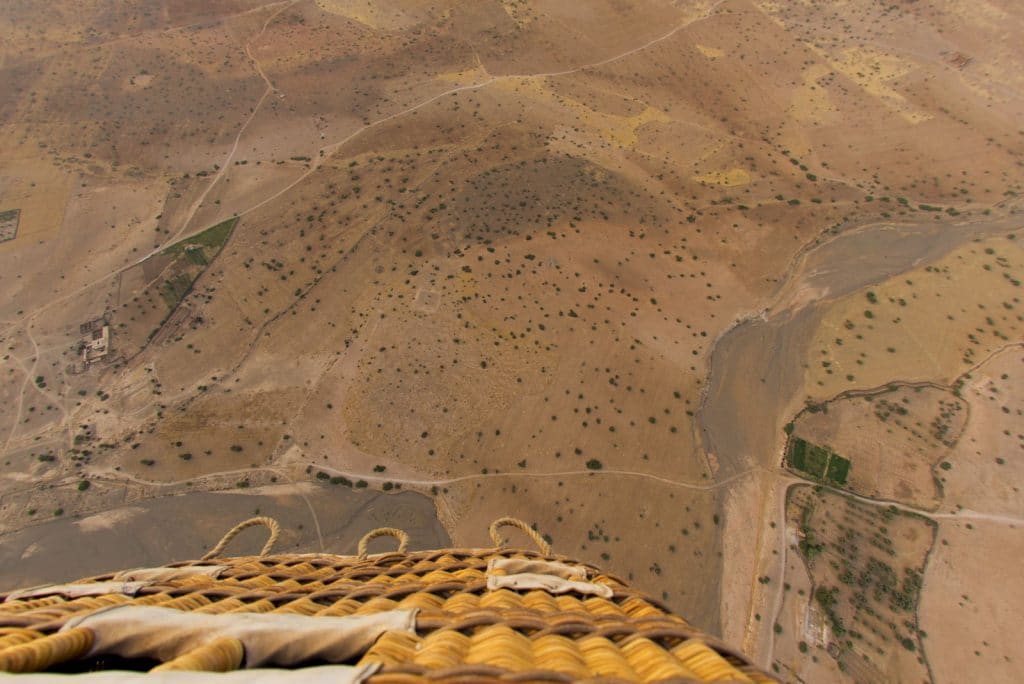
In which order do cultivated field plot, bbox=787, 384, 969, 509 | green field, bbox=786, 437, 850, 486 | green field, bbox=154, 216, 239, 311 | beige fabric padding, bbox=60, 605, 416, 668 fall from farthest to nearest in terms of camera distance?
green field, bbox=154, 216, 239, 311 < green field, bbox=786, 437, 850, 486 < cultivated field plot, bbox=787, 384, 969, 509 < beige fabric padding, bbox=60, 605, 416, 668

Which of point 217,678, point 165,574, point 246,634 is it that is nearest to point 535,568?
point 246,634

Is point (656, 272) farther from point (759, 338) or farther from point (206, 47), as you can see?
point (206, 47)

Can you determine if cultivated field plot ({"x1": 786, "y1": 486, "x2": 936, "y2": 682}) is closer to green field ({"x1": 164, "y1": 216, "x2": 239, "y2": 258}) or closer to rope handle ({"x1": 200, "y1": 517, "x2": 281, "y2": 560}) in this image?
rope handle ({"x1": 200, "y1": 517, "x2": 281, "y2": 560})

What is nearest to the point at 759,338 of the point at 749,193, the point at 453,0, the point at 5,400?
the point at 749,193

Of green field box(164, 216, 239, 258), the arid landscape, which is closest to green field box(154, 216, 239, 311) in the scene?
green field box(164, 216, 239, 258)

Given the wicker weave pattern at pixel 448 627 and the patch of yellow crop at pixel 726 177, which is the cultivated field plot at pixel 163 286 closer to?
the wicker weave pattern at pixel 448 627
